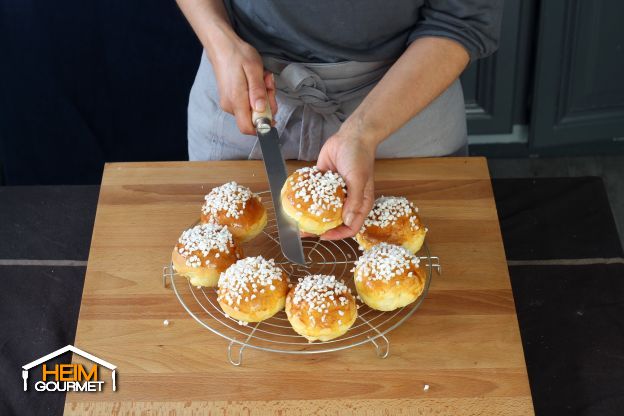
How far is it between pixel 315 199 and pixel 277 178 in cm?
12

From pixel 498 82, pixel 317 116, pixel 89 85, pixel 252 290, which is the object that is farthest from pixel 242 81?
pixel 498 82

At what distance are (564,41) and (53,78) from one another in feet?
5.50

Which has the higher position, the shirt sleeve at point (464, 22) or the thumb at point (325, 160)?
the shirt sleeve at point (464, 22)

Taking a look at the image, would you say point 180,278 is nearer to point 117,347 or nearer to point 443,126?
point 117,347

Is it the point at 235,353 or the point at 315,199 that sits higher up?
the point at 315,199

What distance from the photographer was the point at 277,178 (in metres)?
1.40

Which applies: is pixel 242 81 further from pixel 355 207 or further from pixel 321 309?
pixel 321 309

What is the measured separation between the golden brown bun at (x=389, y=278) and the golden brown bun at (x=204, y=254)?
235 mm

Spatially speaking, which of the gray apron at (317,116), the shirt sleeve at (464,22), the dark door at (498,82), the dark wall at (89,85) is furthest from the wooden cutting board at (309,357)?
the dark door at (498,82)

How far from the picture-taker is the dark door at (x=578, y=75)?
2.47 m

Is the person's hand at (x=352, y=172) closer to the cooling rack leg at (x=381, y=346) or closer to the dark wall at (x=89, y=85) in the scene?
the cooling rack leg at (x=381, y=346)

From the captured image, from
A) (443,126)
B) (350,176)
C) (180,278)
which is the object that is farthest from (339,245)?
(443,126)

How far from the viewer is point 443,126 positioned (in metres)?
1.70

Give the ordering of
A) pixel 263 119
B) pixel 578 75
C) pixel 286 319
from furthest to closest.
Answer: pixel 578 75 → pixel 263 119 → pixel 286 319
